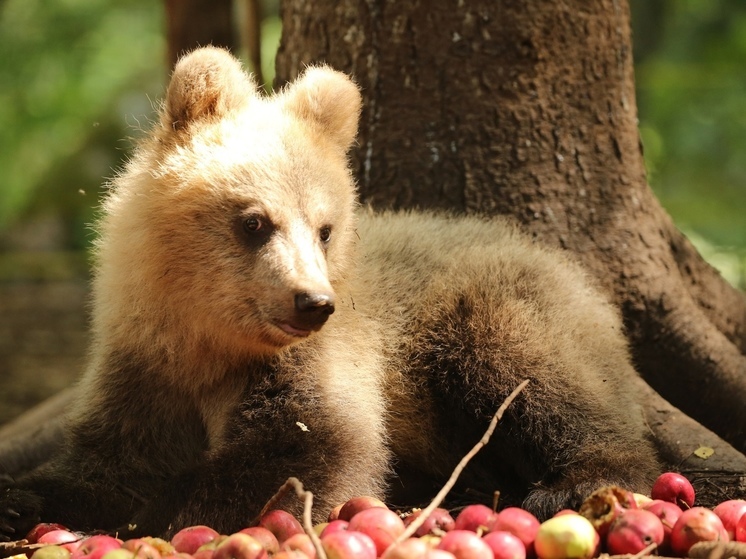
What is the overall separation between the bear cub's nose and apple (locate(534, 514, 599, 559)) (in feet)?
4.08

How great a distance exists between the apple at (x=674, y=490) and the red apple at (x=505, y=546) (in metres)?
0.96

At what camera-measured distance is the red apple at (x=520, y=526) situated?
363 cm

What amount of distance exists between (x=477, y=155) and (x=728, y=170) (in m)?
8.21

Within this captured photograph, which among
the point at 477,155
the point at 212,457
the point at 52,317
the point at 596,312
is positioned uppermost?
the point at 477,155

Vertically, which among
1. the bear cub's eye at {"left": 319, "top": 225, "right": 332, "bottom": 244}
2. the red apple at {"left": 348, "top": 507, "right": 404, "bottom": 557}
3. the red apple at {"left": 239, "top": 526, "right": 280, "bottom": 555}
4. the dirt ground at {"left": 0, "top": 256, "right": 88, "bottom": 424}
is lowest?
the dirt ground at {"left": 0, "top": 256, "right": 88, "bottom": 424}

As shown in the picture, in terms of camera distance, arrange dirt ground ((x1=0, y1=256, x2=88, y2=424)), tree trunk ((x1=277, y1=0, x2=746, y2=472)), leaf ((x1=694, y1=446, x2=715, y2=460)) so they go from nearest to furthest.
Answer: leaf ((x1=694, y1=446, x2=715, y2=460)), tree trunk ((x1=277, y1=0, x2=746, y2=472)), dirt ground ((x1=0, y1=256, x2=88, y2=424))

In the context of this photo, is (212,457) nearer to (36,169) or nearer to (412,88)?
(412,88)

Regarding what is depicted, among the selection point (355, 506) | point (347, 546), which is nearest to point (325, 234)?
point (355, 506)

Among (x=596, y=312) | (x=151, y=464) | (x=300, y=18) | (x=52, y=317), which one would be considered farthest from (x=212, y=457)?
(x=52, y=317)

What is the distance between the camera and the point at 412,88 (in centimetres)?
585

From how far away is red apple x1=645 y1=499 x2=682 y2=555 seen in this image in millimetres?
3684

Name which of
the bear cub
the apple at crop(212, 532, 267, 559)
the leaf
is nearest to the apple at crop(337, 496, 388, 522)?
the bear cub

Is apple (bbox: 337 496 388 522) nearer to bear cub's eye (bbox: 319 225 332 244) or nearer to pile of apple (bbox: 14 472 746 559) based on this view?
pile of apple (bbox: 14 472 746 559)

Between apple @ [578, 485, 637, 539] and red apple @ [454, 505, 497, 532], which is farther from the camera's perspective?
red apple @ [454, 505, 497, 532]
